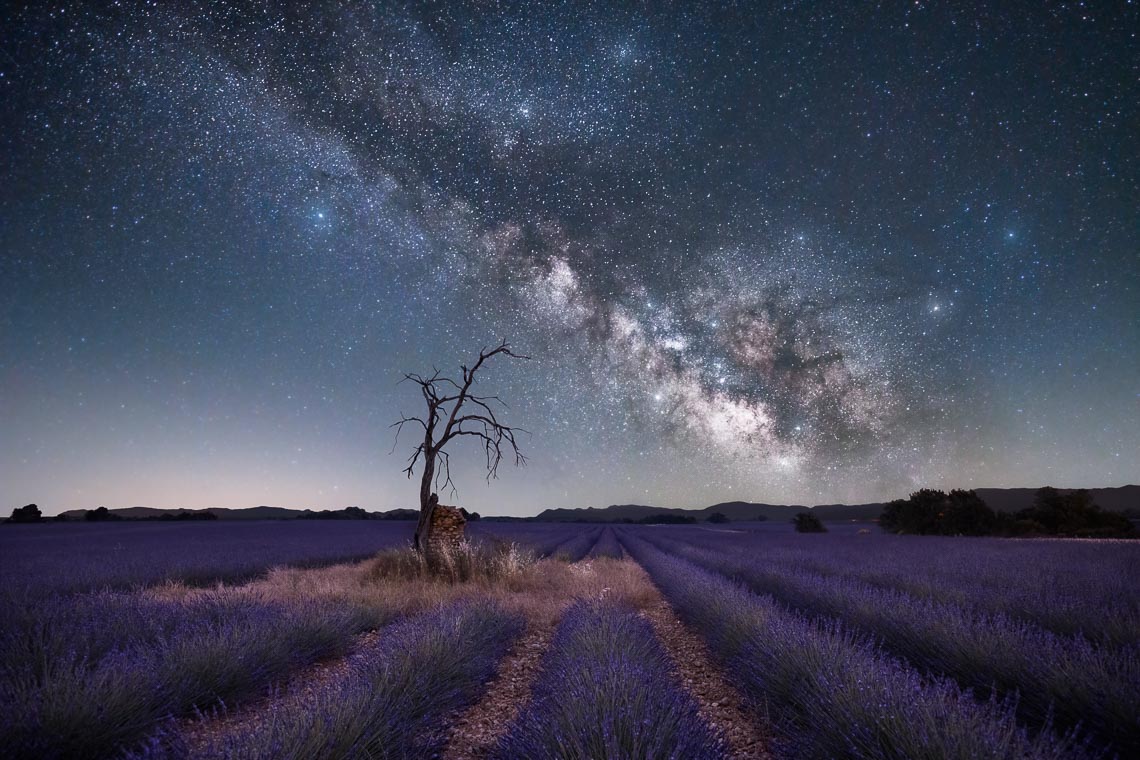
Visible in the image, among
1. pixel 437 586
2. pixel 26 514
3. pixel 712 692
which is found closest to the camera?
pixel 712 692

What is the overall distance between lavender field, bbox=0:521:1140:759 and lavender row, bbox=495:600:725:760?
0.7 inches

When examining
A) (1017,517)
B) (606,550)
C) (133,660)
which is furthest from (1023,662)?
(1017,517)

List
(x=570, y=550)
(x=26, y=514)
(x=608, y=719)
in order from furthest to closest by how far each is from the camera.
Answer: (x=26, y=514) → (x=570, y=550) → (x=608, y=719)

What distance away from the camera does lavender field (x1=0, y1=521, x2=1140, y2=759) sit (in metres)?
2.27

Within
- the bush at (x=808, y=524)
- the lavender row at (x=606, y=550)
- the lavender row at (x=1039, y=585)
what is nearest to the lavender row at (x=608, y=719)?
the lavender row at (x=1039, y=585)

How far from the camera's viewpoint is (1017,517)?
24.6m

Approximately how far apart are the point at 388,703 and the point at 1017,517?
34296mm

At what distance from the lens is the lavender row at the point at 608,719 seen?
2.11 meters

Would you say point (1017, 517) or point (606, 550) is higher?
point (606, 550)

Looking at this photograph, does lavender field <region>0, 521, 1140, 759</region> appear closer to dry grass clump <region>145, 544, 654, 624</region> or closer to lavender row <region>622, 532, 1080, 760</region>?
lavender row <region>622, 532, 1080, 760</region>

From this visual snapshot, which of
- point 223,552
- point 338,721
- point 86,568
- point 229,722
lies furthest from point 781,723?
point 223,552

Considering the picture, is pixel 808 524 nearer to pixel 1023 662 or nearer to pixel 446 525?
pixel 446 525

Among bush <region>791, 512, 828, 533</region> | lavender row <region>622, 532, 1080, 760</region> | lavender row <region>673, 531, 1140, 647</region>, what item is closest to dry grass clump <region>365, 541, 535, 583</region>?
lavender row <region>622, 532, 1080, 760</region>

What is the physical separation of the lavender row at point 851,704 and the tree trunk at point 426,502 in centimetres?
746
